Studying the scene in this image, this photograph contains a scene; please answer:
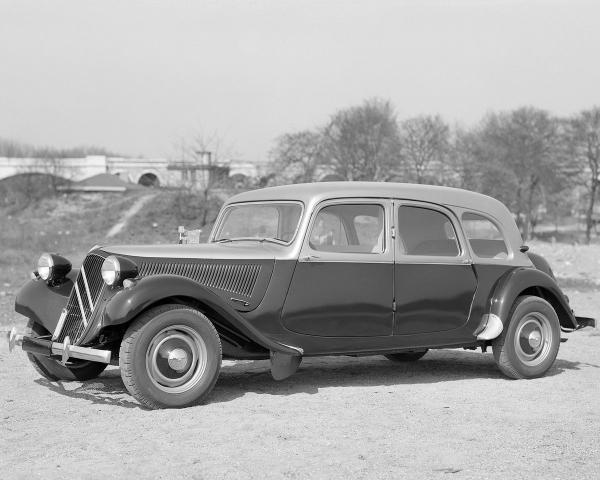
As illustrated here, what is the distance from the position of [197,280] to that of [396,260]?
167 cm

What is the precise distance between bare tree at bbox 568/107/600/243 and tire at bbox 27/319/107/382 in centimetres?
4893

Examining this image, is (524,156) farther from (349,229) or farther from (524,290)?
(349,229)

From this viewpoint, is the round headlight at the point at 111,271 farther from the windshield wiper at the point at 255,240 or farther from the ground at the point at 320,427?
the windshield wiper at the point at 255,240

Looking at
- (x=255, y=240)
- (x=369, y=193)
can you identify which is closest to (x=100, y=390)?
(x=255, y=240)

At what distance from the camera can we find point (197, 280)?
6484mm

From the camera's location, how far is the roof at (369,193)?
23.0 ft

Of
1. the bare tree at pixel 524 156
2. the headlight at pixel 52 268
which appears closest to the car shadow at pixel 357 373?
the headlight at pixel 52 268

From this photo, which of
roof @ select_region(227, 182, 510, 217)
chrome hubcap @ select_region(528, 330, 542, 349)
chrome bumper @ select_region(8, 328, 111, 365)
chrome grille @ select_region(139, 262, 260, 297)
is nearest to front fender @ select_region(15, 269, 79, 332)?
chrome bumper @ select_region(8, 328, 111, 365)

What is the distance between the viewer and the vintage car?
6059 mm

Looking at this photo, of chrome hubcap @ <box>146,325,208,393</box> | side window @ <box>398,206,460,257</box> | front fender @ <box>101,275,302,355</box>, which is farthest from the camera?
side window @ <box>398,206,460,257</box>

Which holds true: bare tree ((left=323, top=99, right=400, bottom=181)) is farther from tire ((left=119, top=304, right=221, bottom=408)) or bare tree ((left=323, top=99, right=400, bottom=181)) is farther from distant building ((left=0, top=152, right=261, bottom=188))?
tire ((left=119, top=304, right=221, bottom=408))

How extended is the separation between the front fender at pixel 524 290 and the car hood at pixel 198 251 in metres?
2.02

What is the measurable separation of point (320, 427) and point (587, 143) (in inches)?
2009

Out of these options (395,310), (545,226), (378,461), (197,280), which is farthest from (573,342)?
(545,226)
